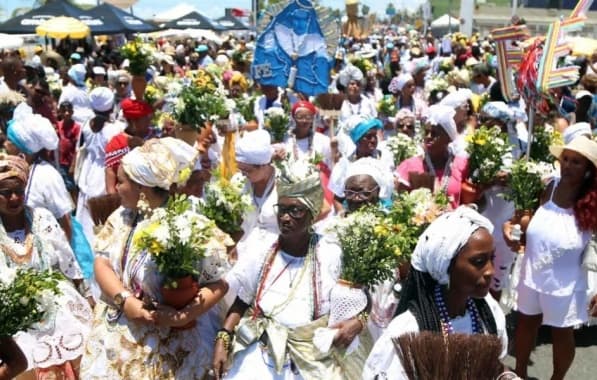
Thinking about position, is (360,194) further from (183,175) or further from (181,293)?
(181,293)

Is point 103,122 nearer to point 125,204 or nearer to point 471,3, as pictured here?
point 125,204

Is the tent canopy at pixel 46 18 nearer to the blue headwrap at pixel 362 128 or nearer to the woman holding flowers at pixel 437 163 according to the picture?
the blue headwrap at pixel 362 128

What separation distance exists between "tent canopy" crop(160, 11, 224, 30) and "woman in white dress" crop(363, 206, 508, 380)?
30.1 metres

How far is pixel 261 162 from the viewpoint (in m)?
5.49

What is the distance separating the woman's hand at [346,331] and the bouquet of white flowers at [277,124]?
4.56m

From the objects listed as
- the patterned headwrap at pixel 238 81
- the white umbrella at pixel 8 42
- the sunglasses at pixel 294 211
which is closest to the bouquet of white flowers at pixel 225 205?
the sunglasses at pixel 294 211

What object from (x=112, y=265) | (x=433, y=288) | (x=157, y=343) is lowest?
(x=157, y=343)

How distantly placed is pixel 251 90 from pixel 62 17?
39.8 feet

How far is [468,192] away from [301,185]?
2328mm

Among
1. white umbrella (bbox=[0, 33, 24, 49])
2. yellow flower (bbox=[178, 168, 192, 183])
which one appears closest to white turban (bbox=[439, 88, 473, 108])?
yellow flower (bbox=[178, 168, 192, 183])

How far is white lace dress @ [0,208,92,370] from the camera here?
430cm

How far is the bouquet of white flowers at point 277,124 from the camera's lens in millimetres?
7852

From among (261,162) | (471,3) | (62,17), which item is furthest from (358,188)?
(471,3)

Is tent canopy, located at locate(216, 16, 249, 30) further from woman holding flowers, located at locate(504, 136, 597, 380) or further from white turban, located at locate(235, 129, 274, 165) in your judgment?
woman holding flowers, located at locate(504, 136, 597, 380)
